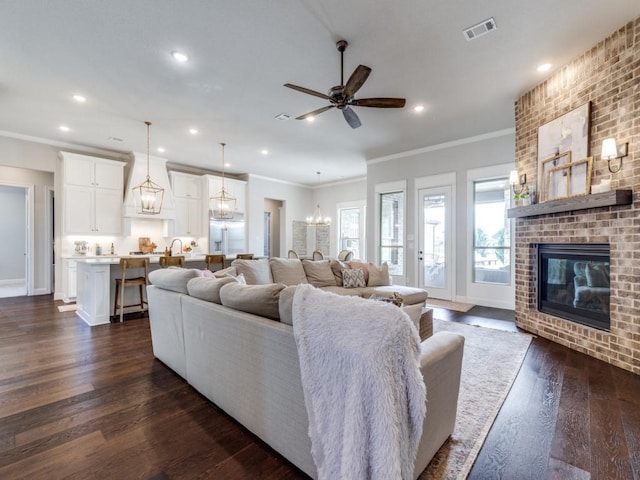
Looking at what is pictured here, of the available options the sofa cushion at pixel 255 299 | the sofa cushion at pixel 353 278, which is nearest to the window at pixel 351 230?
the sofa cushion at pixel 353 278

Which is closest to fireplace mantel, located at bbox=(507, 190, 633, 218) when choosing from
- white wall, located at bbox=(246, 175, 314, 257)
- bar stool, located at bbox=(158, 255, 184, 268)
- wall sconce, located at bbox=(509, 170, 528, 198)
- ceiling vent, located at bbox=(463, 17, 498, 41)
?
wall sconce, located at bbox=(509, 170, 528, 198)

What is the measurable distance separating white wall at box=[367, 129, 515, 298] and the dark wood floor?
2859 mm

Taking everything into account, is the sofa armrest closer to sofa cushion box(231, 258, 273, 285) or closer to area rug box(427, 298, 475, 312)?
sofa cushion box(231, 258, 273, 285)

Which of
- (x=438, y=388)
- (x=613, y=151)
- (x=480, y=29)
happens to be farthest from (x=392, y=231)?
(x=438, y=388)

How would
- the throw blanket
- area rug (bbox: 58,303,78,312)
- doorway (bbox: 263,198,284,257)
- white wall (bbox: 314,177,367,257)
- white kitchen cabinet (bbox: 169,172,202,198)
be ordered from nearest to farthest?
the throw blanket
area rug (bbox: 58,303,78,312)
white kitchen cabinet (bbox: 169,172,202,198)
white wall (bbox: 314,177,367,257)
doorway (bbox: 263,198,284,257)

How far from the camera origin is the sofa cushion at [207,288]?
6.97 feet

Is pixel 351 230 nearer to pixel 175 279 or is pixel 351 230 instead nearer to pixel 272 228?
pixel 272 228

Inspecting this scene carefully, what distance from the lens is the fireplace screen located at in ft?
10.1

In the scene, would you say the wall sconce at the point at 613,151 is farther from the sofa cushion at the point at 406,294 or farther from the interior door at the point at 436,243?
the interior door at the point at 436,243

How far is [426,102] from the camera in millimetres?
4117

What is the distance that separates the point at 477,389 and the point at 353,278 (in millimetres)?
2334

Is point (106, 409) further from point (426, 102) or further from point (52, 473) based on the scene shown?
point (426, 102)

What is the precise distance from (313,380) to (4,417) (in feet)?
7.23

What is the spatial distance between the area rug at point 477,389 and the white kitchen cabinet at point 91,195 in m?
6.48
